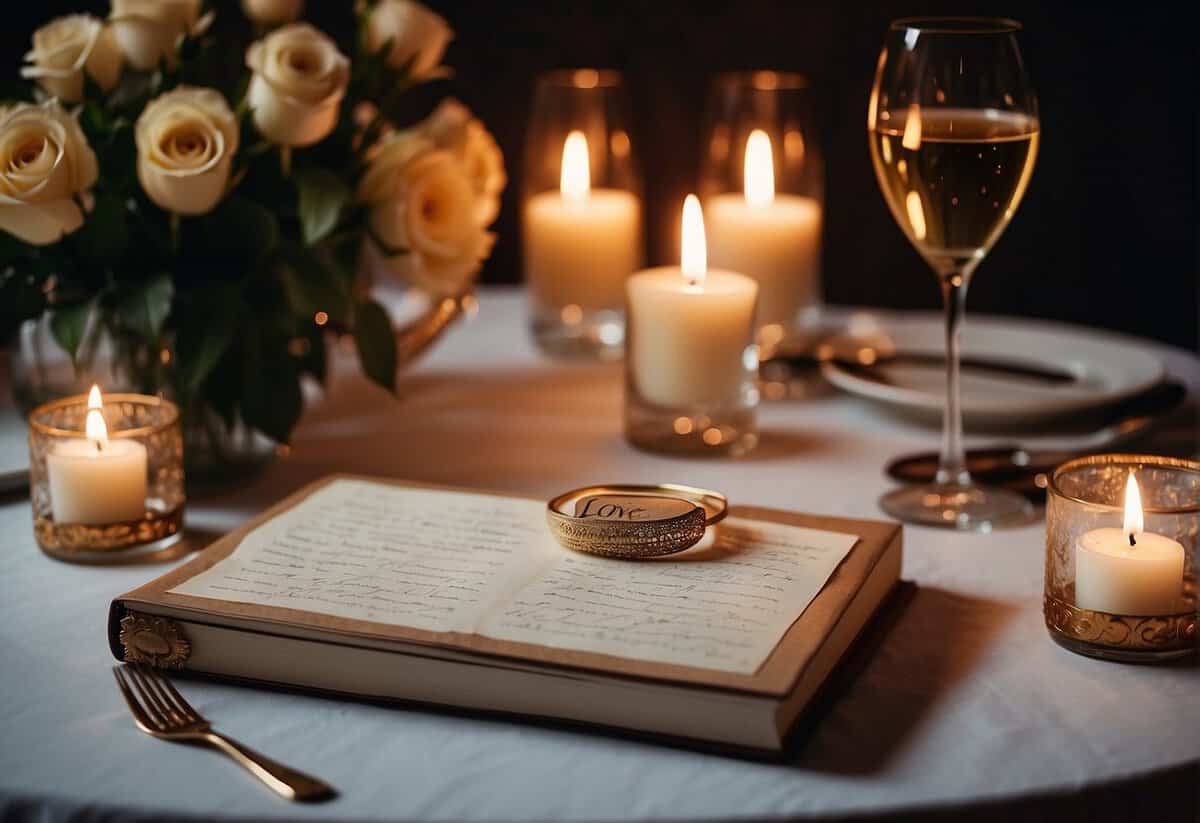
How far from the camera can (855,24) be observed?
2.39 meters

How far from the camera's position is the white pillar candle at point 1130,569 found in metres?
0.77

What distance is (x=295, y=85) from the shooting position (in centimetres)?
101

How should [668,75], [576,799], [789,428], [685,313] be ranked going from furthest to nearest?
[668,75], [789,428], [685,313], [576,799]

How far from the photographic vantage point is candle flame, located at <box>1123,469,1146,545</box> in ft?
2.56

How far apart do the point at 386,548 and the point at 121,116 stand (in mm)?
435

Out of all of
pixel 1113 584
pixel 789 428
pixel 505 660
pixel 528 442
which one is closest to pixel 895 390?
pixel 789 428

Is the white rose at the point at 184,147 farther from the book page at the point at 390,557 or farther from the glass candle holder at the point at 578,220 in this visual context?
the glass candle holder at the point at 578,220

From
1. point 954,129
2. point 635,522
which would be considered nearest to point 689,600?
point 635,522

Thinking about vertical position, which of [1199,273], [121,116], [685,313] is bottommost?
[1199,273]

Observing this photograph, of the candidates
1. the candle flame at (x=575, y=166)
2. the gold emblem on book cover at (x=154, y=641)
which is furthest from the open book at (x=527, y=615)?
the candle flame at (x=575, y=166)

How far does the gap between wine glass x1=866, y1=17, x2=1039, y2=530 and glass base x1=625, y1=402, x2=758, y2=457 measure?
0.26 meters

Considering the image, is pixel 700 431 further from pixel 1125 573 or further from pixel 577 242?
pixel 1125 573

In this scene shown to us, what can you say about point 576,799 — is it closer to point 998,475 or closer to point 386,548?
point 386,548

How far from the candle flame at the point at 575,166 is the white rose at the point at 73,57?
55cm
